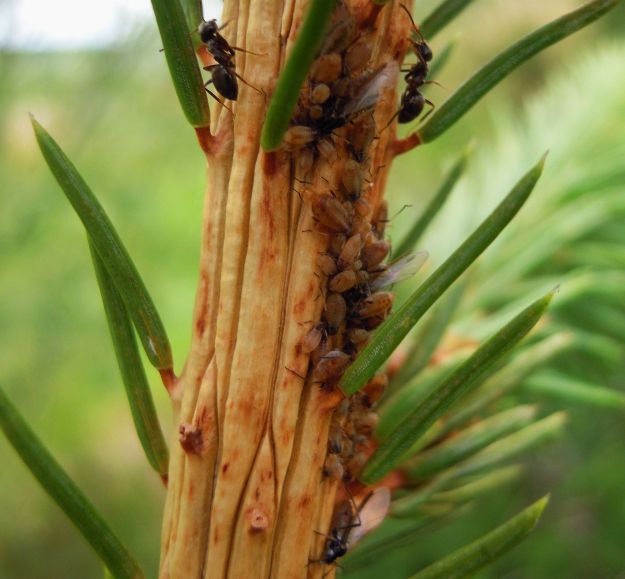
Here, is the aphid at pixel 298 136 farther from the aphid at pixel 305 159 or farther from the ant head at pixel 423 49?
the ant head at pixel 423 49

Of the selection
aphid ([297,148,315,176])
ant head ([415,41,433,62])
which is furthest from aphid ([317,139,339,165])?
ant head ([415,41,433,62])

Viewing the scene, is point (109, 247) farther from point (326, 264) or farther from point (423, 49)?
point (423, 49)

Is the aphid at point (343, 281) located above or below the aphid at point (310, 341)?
above

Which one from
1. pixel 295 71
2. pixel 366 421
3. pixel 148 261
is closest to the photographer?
pixel 295 71

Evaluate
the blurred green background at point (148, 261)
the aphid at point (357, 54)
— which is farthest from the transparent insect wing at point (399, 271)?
the blurred green background at point (148, 261)

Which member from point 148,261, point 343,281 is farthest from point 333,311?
point 148,261

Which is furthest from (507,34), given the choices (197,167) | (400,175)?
(197,167)
